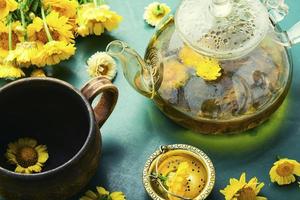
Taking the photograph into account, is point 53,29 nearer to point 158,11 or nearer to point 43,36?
point 43,36

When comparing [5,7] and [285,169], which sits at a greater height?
[5,7]

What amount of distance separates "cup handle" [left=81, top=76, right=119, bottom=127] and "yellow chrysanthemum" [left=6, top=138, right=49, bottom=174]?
0.11 meters

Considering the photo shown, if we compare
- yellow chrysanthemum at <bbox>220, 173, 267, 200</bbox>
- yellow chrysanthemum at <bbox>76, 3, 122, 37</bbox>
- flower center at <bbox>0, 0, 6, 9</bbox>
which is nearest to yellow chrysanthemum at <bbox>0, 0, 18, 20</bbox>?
flower center at <bbox>0, 0, 6, 9</bbox>

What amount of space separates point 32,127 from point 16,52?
12 cm

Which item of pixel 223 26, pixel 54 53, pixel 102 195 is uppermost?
pixel 223 26

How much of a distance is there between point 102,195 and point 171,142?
0.44 feet

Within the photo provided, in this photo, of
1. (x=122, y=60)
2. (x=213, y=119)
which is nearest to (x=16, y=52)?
(x=122, y=60)

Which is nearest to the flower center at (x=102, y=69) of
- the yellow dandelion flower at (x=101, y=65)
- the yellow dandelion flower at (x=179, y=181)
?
the yellow dandelion flower at (x=101, y=65)

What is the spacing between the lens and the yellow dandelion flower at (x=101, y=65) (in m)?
1.07

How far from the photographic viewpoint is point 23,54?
3.41ft

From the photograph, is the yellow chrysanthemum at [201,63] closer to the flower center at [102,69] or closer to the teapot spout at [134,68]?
the teapot spout at [134,68]

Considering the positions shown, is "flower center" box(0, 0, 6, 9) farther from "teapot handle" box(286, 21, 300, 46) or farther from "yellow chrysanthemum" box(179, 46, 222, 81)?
"teapot handle" box(286, 21, 300, 46)

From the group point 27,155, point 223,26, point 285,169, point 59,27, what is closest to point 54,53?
point 59,27

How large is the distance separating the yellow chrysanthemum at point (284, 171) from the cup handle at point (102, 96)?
0.25 m
